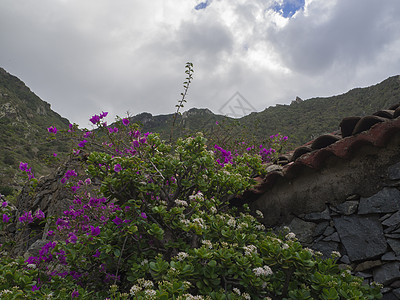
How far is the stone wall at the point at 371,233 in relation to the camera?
2.38 m

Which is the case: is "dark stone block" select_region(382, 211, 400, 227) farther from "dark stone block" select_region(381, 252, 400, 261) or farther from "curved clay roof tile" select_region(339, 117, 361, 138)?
"curved clay roof tile" select_region(339, 117, 361, 138)

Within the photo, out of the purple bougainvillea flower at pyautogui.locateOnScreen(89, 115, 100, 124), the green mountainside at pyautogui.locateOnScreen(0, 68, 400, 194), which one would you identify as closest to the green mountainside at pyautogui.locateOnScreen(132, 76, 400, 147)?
the green mountainside at pyautogui.locateOnScreen(0, 68, 400, 194)

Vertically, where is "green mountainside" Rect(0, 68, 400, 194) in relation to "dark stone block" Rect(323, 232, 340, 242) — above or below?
above

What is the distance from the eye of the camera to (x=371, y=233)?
2551 mm

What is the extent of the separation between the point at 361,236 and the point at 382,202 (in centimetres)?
43

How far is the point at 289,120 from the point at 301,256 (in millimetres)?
24455

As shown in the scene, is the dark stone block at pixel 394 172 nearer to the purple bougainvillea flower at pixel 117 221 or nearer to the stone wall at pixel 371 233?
the stone wall at pixel 371 233

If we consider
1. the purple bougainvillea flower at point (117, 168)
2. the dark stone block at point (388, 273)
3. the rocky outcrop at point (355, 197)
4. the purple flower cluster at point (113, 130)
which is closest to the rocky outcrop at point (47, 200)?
the purple flower cluster at point (113, 130)

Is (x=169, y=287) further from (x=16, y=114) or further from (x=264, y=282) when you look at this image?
(x=16, y=114)

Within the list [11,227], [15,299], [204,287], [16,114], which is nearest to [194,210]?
[204,287]

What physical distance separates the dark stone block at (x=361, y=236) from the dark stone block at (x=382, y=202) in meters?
0.10

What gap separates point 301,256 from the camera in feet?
6.72

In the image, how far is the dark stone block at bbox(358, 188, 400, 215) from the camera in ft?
8.11

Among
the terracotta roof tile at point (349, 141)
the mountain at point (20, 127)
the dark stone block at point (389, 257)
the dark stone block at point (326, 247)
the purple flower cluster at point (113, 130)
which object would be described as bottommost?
the dark stone block at point (326, 247)
